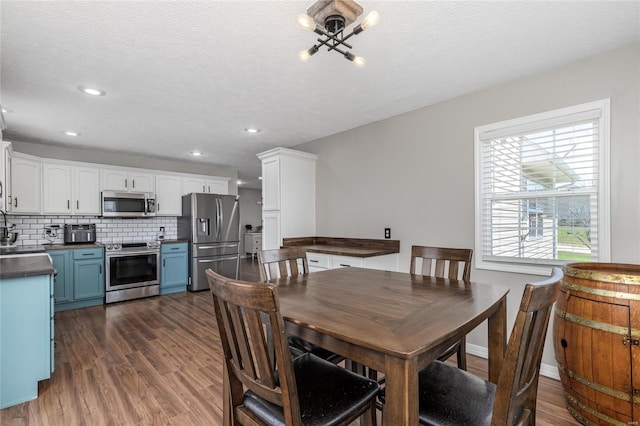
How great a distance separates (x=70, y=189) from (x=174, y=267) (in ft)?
6.22

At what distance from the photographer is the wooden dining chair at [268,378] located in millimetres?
915

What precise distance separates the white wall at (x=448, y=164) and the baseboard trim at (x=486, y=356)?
1.7 inches

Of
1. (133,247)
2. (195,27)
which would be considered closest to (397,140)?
(195,27)

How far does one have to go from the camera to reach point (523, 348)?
87 cm

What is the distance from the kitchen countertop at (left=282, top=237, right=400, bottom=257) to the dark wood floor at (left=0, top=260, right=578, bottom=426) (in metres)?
1.33

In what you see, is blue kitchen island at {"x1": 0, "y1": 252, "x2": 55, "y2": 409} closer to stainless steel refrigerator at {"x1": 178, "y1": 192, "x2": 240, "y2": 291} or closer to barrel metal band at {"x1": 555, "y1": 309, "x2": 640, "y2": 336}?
stainless steel refrigerator at {"x1": 178, "y1": 192, "x2": 240, "y2": 291}

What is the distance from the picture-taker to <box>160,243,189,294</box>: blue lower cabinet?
485 centimetres

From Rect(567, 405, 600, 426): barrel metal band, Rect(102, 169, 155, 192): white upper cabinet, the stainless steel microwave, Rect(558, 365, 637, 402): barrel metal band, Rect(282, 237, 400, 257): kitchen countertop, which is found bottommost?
Rect(567, 405, 600, 426): barrel metal band

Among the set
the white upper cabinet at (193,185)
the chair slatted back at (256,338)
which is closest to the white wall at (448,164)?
the chair slatted back at (256,338)

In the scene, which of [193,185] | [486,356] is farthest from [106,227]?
[486,356]

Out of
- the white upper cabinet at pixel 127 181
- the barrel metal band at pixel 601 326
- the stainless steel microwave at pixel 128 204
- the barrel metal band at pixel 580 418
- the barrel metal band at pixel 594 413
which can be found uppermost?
the white upper cabinet at pixel 127 181

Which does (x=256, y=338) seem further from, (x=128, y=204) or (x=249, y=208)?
(x=249, y=208)

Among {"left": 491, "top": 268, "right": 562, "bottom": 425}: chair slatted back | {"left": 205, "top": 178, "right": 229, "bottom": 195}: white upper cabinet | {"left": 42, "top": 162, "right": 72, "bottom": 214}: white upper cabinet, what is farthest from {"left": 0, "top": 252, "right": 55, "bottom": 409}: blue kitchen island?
{"left": 205, "top": 178, "right": 229, "bottom": 195}: white upper cabinet

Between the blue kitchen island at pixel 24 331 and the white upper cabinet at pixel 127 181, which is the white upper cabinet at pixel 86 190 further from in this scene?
the blue kitchen island at pixel 24 331
